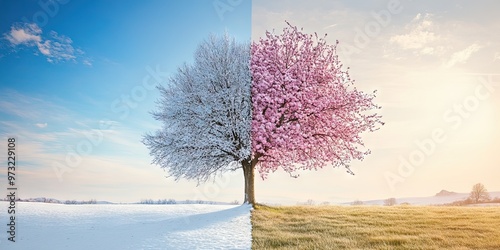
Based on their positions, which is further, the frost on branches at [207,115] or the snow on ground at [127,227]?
the frost on branches at [207,115]

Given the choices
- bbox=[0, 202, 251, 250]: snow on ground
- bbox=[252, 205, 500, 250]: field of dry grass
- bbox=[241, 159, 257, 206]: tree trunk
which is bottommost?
bbox=[252, 205, 500, 250]: field of dry grass

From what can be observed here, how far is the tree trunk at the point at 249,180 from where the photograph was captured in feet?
79.9

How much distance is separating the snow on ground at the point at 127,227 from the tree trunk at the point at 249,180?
1.03m

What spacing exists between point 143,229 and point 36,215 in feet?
24.1

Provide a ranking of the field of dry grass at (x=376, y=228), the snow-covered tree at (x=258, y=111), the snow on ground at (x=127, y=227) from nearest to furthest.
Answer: the snow on ground at (x=127, y=227) < the field of dry grass at (x=376, y=228) < the snow-covered tree at (x=258, y=111)

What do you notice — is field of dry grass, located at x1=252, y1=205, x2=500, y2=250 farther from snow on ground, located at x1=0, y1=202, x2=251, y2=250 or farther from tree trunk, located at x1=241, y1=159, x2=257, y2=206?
snow on ground, located at x1=0, y1=202, x2=251, y2=250

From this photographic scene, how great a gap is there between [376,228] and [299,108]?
7720mm

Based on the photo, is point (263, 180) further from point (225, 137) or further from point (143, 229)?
point (143, 229)

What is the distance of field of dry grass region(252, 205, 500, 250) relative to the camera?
1638 centimetres

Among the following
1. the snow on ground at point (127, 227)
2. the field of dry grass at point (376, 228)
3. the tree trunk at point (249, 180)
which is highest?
the tree trunk at point (249, 180)

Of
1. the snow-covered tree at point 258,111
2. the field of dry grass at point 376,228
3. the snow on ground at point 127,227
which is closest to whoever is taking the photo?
the snow on ground at point 127,227

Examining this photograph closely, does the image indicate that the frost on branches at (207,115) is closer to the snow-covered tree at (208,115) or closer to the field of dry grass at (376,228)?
the snow-covered tree at (208,115)

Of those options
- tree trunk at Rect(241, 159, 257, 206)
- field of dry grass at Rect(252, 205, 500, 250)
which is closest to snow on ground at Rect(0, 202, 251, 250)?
tree trunk at Rect(241, 159, 257, 206)

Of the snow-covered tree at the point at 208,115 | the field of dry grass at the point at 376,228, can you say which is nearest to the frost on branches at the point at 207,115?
the snow-covered tree at the point at 208,115
